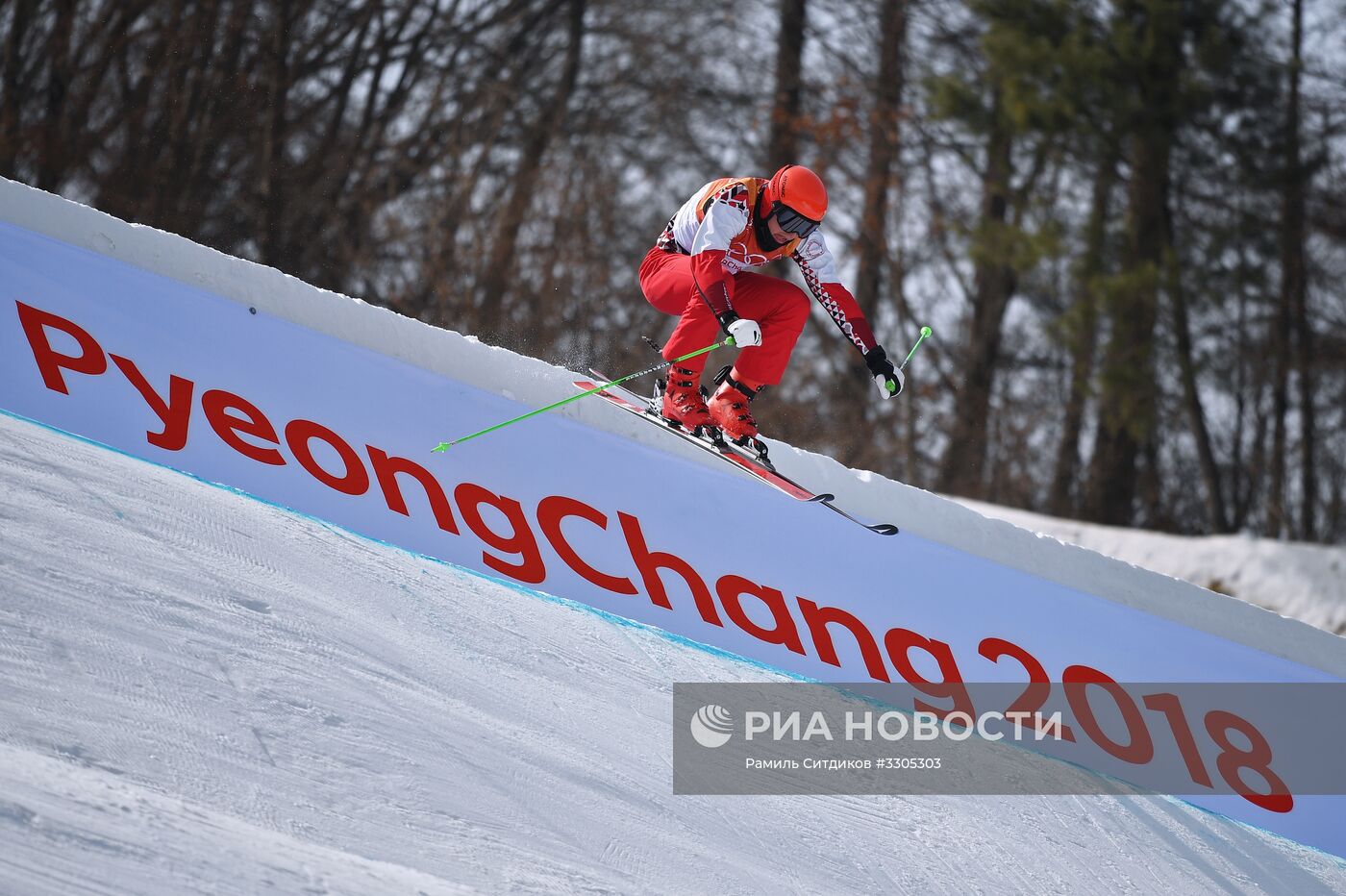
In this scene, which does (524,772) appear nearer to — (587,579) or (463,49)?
(587,579)

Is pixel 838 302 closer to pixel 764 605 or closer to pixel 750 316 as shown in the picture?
pixel 750 316

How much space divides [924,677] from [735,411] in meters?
1.14

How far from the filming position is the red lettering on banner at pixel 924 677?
4.32 meters

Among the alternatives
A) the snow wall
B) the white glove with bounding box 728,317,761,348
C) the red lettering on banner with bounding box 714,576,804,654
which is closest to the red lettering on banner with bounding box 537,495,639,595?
the snow wall

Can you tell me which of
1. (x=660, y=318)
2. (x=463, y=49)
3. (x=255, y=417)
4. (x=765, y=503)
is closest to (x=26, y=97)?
(x=463, y=49)

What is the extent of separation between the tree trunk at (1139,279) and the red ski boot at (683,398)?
8.94 metres

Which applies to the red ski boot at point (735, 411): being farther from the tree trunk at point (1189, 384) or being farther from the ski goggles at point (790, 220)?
the tree trunk at point (1189, 384)

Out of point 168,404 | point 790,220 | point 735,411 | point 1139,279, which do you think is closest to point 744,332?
point 790,220

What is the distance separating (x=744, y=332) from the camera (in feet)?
13.6

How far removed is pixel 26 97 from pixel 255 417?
10670 millimetres

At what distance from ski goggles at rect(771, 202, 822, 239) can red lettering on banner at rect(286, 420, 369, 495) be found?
1.63 meters

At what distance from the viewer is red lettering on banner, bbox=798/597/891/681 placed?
4352 mm

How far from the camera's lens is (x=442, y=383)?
440 cm

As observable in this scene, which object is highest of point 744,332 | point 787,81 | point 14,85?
point 787,81
